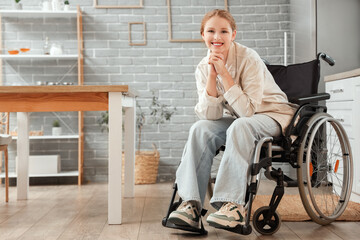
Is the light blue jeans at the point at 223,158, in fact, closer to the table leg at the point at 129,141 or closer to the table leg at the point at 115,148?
the table leg at the point at 115,148

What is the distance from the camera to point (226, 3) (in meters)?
4.28

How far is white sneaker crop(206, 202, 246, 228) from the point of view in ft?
6.20

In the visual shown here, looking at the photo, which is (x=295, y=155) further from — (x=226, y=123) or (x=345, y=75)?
(x=345, y=75)

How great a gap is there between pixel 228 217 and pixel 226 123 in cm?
51

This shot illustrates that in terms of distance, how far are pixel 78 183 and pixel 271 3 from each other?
Result: 7.69 feet

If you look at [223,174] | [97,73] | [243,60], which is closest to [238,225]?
[223,174]

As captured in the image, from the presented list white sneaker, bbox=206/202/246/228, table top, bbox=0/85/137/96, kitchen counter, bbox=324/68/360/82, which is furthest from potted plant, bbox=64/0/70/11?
white sneaker, bbox=206/202/246/228

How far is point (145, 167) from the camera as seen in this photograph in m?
4.00

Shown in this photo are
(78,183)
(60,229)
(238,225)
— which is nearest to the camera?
(238,225)

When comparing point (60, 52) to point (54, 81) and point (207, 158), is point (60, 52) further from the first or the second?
point (207, 158)

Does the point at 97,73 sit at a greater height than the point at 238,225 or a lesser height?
greater

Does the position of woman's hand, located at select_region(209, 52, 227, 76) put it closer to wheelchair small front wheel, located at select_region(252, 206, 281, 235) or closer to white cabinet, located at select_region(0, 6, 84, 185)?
wheelchair small front wheel, located at select_region(252, 206, 281, 235)

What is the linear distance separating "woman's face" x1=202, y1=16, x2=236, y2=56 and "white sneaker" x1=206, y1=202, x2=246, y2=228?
714 millimetres

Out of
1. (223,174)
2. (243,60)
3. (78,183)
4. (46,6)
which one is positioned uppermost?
(46,6)
